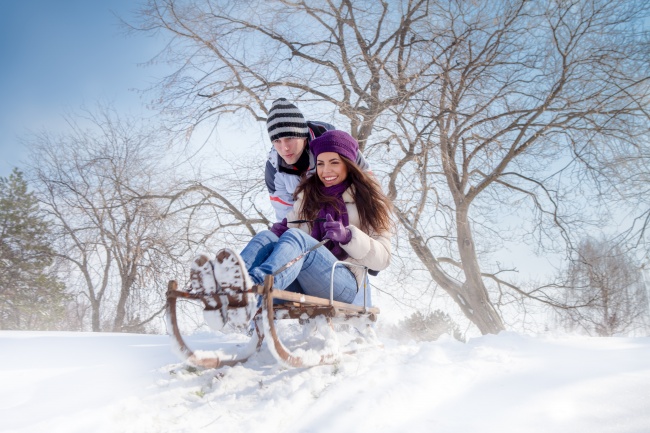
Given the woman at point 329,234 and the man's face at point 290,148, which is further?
the man's face at point 290,148

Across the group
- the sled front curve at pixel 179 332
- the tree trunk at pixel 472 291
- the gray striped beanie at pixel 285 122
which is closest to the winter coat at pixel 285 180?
the gray striped beanie at pixel 285 122

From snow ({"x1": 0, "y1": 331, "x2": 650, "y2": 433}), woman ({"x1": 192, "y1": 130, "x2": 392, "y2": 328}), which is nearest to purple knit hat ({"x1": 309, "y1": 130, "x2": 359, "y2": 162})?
woman ({"x1": 192, "y1": 130, "x2": 392, "y2": 328})

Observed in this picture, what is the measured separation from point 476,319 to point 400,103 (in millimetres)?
4187

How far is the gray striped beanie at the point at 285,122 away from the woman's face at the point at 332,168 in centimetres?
73

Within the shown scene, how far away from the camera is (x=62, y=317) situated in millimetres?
12992

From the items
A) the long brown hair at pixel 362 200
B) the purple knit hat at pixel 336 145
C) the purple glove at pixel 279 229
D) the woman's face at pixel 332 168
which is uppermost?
the purple knit hat at pixel 336 145

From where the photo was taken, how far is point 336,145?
2.70 metres

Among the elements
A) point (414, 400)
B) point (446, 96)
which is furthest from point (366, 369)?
point (446, 96)

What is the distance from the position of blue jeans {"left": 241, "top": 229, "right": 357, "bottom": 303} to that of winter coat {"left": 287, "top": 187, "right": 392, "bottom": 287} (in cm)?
10

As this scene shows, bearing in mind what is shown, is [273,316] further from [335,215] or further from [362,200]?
[362,200]

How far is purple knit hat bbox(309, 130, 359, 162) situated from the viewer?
2.70 metres

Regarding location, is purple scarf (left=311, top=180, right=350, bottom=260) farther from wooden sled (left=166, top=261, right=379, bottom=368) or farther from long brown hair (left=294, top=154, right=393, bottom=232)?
wooden sled (left=166, top=261, right=379, bottom=368)

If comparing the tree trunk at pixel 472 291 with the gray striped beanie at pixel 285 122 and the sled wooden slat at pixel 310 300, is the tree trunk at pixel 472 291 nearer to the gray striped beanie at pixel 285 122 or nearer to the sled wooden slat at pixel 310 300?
the sled wooden slat at pixel 310 300

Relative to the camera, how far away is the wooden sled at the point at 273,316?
5.74 feet
